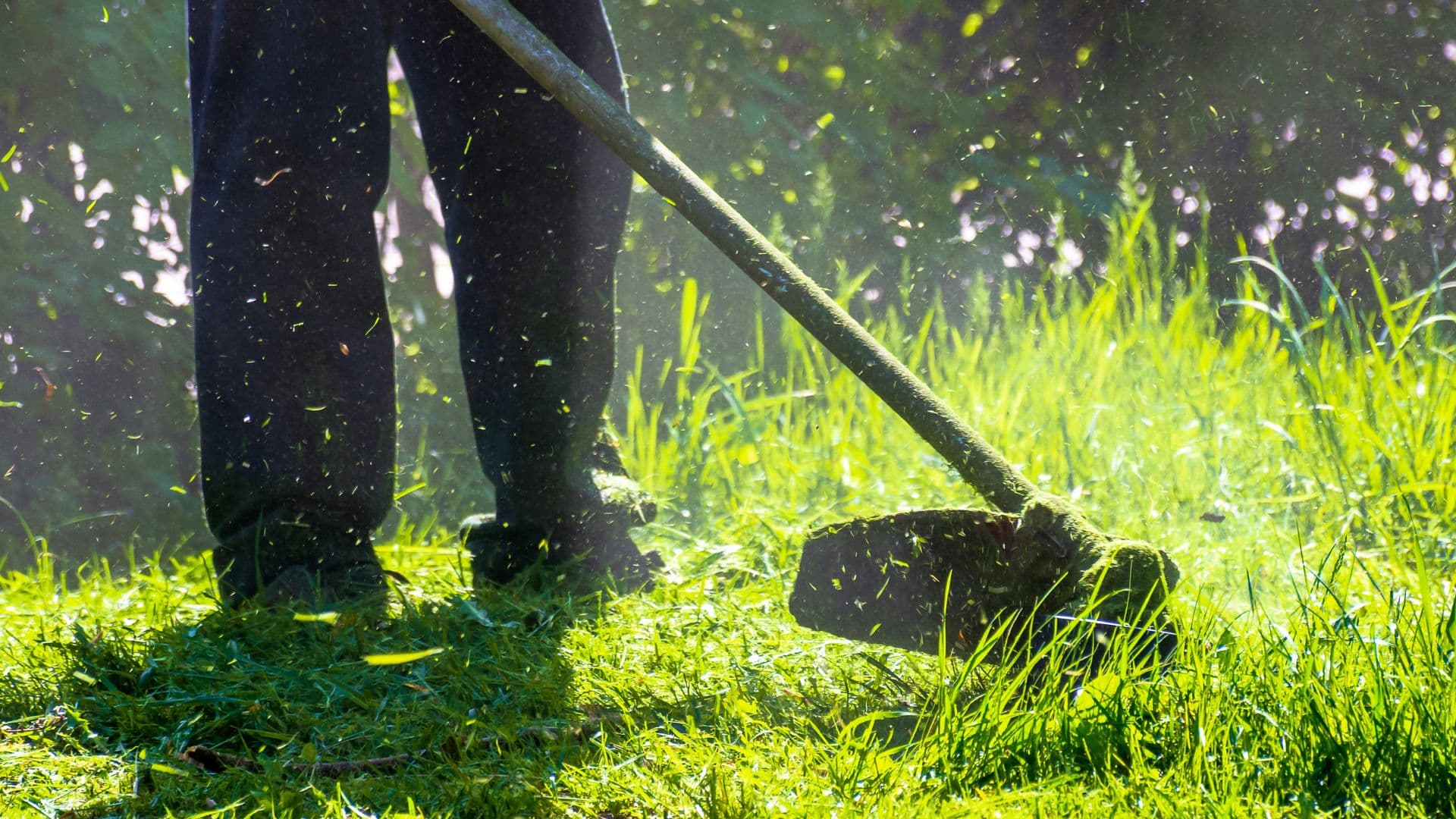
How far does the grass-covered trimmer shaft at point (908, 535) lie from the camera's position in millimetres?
1483

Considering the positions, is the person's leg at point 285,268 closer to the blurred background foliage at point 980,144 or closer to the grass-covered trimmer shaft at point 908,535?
the grass-covered trimmer shaft at point 908,535

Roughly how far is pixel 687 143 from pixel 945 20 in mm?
956

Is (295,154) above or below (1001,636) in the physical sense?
above

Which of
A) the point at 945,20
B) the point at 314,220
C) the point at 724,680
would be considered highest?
the point at 945,20

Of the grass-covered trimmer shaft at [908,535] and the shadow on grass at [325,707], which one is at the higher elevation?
the grass-covered trimmer shaft at [908,535]

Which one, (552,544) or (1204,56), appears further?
(1204,56)

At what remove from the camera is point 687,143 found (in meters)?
3.72

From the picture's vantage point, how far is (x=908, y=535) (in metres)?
1.63

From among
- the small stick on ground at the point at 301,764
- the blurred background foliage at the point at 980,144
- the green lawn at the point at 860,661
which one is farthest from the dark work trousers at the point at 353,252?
the blurred background foliage at the point at 980,144

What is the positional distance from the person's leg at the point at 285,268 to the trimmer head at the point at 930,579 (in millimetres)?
876

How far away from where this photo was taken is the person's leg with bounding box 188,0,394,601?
1.92 metres

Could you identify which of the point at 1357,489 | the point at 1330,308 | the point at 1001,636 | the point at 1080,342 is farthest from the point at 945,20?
the point at 1001,636

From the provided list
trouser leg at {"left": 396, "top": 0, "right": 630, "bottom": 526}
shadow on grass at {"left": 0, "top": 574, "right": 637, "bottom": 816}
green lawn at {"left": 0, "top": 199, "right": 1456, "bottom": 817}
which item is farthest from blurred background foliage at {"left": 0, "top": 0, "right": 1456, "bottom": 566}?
shadow on grass at {"left": 0, "top": 574, "right": 637, "bottom": 816}

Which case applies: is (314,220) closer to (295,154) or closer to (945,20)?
(295,154)
